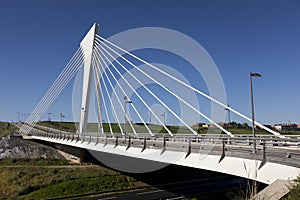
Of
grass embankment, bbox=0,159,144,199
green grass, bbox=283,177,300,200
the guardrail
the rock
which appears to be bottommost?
grass embankment, bbox=0,159,144,199

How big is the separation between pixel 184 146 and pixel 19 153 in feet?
173

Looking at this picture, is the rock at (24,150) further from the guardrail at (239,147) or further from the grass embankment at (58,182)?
the guardrail at (239,147)

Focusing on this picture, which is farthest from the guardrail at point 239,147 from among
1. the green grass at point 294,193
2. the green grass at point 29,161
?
the green grass at point 29,161

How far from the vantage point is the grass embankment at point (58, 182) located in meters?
29.4

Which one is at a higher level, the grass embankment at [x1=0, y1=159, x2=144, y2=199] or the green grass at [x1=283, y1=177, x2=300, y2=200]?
the green grass at [x1=283, y1=177, x2=300, y2=200]

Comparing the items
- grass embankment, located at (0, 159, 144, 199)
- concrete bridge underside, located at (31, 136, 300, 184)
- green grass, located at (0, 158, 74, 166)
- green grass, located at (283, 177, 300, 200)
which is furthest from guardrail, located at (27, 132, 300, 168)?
green grass, located at (0, 158, 74, 166)

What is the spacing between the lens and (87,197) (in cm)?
2630

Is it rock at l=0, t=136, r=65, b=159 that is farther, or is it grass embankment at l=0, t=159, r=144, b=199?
rock at l=0, t=136, r=65, b=159

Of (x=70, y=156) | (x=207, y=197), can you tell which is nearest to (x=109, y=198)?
(x=207, y=197)

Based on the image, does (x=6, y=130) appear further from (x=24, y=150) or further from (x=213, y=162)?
(x=213, y=162)

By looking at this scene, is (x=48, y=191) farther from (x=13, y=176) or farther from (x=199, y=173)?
(x=199, y=173)

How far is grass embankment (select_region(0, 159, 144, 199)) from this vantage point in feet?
Answer: 96.4

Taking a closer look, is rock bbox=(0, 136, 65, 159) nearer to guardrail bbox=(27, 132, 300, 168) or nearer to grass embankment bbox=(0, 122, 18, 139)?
grass embankment bbox=(0, 122, 18, 139)

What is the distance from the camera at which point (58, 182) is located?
32.0 m
